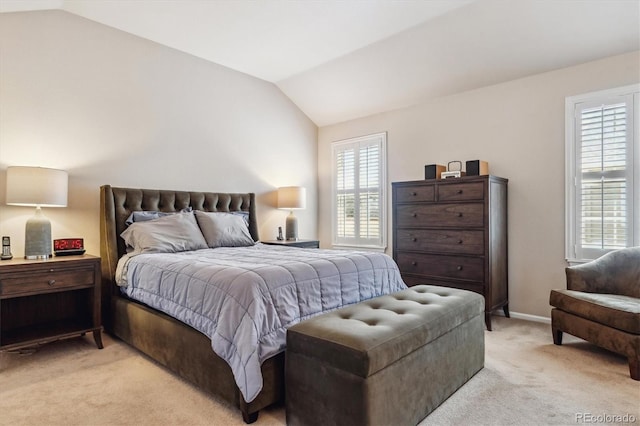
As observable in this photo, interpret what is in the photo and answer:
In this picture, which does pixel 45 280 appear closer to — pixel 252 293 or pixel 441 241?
pixel 252 293

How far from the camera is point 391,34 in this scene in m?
3.72

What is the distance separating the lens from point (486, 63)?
3.66m

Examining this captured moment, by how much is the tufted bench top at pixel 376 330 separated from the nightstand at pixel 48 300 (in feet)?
6.69

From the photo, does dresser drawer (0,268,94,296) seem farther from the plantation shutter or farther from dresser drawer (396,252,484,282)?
the plantation shutter

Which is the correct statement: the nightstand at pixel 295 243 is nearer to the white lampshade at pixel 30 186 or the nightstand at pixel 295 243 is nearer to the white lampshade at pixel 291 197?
the white lampshade at pixel 291 197

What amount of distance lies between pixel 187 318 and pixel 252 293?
61cm

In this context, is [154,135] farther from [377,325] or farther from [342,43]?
[377,325]

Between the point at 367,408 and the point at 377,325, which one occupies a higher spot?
the point at 377,325

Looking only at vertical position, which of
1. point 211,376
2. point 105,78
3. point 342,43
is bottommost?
point 211,376

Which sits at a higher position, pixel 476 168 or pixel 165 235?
pixel 476 168

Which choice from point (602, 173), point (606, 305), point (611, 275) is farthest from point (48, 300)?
point (602, 173)

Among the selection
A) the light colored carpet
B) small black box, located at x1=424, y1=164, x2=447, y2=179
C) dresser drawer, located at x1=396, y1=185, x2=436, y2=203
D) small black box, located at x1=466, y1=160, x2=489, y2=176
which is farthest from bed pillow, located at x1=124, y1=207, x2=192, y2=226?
small black box, located at x1=466, y1=160, x2=489, y2=176

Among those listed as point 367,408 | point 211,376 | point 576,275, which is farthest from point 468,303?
point 211,376

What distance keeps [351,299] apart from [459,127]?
2.73 m
